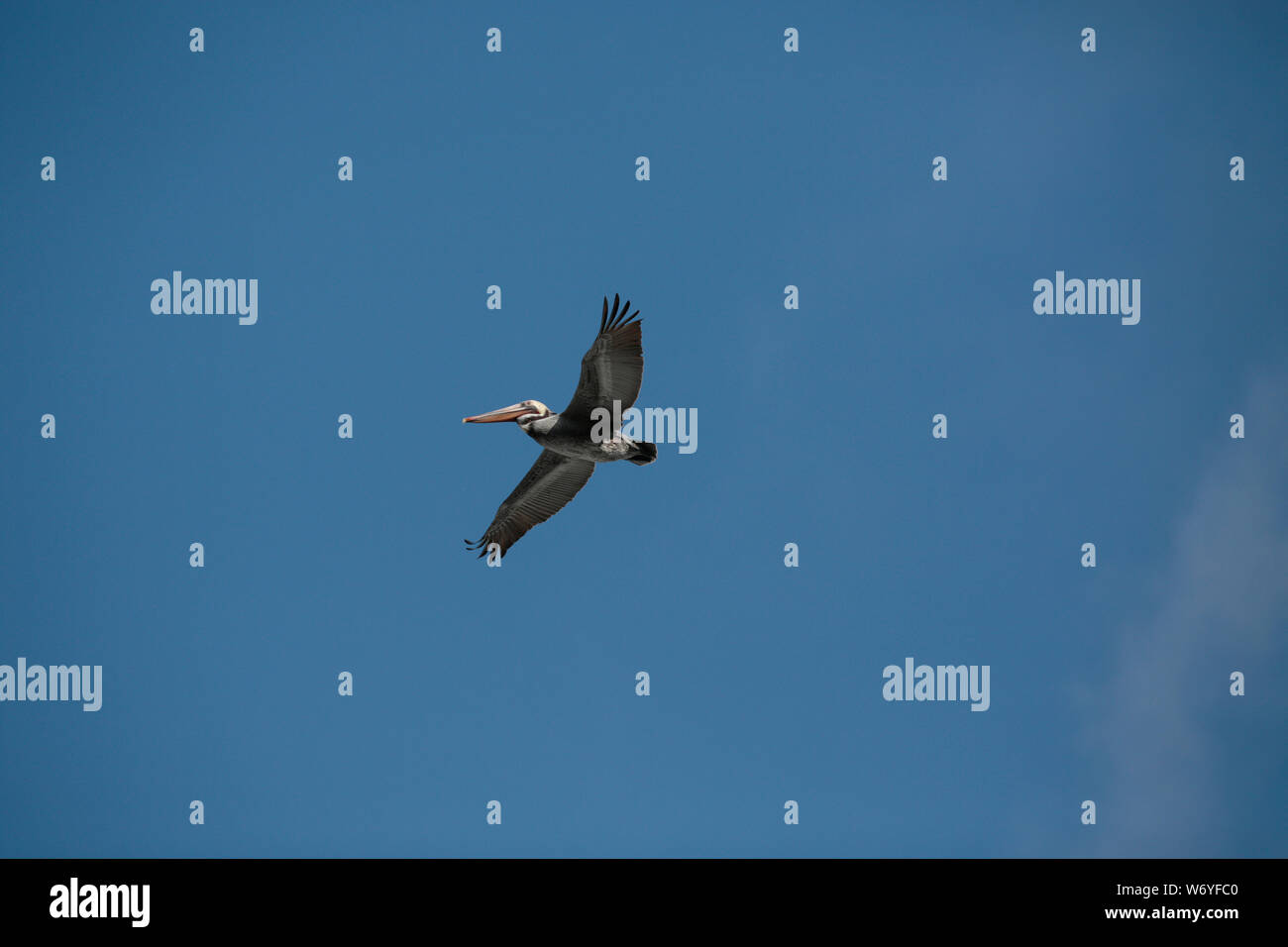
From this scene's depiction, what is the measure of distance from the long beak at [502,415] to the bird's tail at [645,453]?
190cm

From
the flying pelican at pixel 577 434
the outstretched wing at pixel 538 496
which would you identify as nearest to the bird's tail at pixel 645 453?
the flying pelican at pixel 577 434

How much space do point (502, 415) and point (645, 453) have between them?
2567mm

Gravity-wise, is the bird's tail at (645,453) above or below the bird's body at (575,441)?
below

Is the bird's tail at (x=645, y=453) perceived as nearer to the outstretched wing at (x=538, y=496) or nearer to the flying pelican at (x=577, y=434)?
the flying pelican at (x=577, y=434)

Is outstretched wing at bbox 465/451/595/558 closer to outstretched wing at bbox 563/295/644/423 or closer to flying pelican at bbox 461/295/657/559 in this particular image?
flying pelican at bbox 461/295/657/559

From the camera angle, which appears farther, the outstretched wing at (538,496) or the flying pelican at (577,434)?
the outstretched wing at (538,496)

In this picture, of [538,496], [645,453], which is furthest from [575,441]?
[538,496]

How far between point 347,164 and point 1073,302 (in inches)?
532

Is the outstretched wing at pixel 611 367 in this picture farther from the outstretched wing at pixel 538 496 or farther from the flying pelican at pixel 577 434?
the outstretched wing at pixel 538 496

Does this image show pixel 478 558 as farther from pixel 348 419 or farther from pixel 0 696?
pixel 0 696

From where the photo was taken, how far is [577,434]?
1507cm

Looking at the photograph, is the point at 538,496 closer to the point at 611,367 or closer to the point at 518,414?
the point at 518,414

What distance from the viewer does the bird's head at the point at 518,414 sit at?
15805 millimetres

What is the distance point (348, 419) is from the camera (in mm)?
18812
